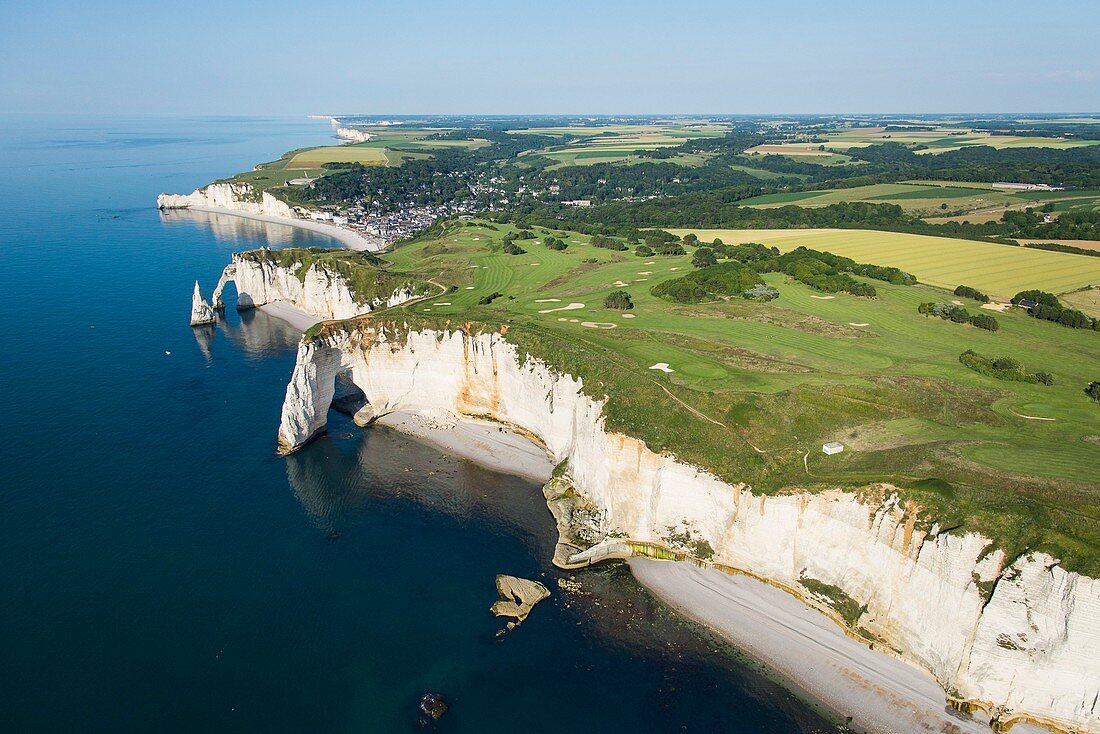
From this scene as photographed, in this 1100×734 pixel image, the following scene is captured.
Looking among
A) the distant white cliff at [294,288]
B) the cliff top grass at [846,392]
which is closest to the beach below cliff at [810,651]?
the cliff top grass at [846,392]

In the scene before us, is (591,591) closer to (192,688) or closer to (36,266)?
(192,688)

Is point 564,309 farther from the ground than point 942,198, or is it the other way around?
point 942,198

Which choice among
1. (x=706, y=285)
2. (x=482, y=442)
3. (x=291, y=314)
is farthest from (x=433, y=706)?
(x=291, y=314)

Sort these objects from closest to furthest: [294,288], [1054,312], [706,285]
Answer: [1054,312] → [706,285] → [294,288]

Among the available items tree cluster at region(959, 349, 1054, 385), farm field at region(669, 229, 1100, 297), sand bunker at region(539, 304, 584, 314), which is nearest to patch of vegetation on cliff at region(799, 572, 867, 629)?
tree cluster at region(959, 349, 1054, 385)

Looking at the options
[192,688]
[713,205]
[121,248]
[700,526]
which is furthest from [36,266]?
[713,205]

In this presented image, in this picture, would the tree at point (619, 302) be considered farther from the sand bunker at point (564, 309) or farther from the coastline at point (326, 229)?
the coastline at point (326, 229)

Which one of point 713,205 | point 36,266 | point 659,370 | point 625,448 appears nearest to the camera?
point 625,448

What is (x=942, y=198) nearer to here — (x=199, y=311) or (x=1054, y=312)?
(x=1054, y=312)
